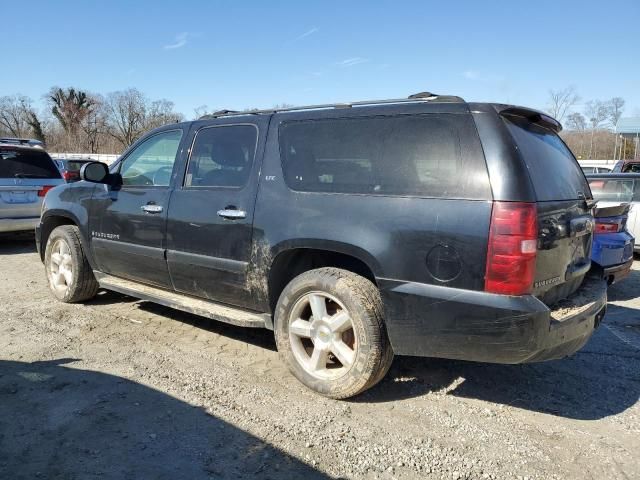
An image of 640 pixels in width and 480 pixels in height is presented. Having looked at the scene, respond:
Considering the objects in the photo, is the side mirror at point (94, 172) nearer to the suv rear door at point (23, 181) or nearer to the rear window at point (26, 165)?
the suv rear door at point (23, 181)

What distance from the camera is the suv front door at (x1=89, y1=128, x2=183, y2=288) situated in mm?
4422

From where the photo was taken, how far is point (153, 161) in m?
4.72

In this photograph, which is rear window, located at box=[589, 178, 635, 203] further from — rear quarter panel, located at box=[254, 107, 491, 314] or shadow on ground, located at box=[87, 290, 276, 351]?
rear quarter panel, located at box=[254, 107, 491, 314]

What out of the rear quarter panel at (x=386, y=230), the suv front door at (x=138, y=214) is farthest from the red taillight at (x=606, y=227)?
Answer: the suv front door at (x=138, y=214)

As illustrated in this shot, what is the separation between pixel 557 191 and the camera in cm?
313

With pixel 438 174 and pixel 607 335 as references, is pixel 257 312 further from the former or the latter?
pixel 607 335

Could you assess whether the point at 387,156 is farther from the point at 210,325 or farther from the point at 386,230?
the point at 210,325

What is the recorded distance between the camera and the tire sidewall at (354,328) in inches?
125

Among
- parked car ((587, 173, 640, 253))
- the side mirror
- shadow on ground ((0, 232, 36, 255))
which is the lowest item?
shadow on ground ((0, 232, 36, 255))

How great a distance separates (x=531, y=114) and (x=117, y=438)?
124 inches

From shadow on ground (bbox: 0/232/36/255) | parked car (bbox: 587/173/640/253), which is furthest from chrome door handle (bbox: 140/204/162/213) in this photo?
parked car (bbox: 587/173/640/253)

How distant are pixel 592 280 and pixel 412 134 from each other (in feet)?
5.97

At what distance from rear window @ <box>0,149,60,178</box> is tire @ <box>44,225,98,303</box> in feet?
13.1

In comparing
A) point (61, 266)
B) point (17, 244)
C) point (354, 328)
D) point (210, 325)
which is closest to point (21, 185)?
point (17, 244)
